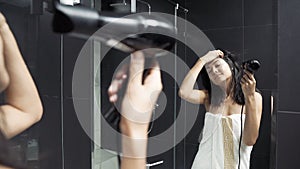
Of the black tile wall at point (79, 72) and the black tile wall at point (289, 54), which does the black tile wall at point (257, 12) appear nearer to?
the black tile wall at point (289, 54)

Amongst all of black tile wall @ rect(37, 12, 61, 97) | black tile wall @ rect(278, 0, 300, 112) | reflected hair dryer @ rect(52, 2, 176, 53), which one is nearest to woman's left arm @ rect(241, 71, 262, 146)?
black tile wall @ rect(278, 0, 300, 112)

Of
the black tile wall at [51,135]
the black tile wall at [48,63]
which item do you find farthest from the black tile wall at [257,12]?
the black tile wall at [51,135]

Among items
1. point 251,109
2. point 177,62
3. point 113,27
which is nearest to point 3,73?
point 113,27

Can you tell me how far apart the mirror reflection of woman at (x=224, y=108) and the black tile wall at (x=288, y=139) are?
11 centimetres

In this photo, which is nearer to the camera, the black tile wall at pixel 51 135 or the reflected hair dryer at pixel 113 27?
the reflected hair dryer at pixel 113 27

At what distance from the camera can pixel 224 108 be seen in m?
0.85

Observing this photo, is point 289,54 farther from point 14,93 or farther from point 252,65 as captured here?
point 14,93

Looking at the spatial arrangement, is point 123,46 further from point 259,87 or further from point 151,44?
point 259,87

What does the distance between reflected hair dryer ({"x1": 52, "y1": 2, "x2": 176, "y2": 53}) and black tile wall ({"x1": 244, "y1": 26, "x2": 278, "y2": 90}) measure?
0.44 m

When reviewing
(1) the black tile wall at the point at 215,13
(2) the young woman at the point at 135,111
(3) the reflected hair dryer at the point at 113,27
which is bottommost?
(2) the young woman at the point at 135,111

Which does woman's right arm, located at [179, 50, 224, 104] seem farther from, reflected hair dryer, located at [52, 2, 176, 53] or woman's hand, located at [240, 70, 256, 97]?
reflected hair dryer, located at [52, 2, 176, 53]

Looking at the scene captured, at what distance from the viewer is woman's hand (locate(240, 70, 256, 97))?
82 cm

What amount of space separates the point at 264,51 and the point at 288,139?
324 millimetres

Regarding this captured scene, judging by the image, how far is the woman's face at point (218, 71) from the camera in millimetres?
829
